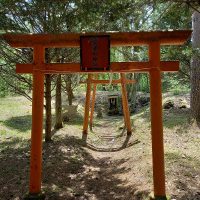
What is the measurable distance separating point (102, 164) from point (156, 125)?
3627mm

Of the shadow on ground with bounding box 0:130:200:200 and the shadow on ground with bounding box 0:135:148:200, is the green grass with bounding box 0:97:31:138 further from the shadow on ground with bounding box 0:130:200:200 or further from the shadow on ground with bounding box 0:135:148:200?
the shadow on ground with bounding box 0:130:200:200

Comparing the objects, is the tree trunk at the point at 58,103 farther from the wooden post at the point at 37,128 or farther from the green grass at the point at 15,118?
the wooden post at the point at 37,128

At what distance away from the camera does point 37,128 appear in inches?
228

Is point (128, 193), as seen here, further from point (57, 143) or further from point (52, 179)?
point (57, 143)

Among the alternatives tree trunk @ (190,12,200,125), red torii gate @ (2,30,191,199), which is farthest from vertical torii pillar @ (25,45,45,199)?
tree trunk @ (190,12,200,125)

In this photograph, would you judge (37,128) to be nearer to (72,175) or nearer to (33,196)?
(33,196)

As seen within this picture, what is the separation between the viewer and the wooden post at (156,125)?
553 cm

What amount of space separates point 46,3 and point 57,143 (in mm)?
4321

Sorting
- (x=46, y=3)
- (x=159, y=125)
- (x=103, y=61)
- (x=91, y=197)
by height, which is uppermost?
(x=46, y=3)

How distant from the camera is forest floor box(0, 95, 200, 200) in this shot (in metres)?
6.23

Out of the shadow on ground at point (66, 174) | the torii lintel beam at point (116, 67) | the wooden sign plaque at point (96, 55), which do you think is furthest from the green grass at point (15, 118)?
the wooden sign plaque at point (96, 55)

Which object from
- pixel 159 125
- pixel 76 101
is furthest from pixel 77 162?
pixel 76 101

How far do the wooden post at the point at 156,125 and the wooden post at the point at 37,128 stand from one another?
1.85 metres

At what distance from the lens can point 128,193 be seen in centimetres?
620
